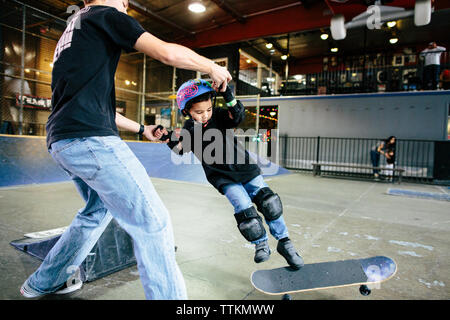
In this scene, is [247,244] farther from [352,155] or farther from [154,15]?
[154,15]

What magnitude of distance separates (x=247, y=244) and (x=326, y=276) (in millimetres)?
919

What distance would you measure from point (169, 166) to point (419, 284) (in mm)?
6336

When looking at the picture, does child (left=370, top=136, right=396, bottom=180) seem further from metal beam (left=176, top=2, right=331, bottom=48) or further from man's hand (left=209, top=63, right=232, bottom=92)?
man's hand (left=209, top=63, right=232, bottom=92)

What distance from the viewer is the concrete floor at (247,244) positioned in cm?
167

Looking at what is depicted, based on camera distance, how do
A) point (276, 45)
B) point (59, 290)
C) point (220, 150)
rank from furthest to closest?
point (276, 45)
point (220, 150)
point (59, 290)

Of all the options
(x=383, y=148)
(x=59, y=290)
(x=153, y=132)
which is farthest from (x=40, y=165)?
(x=383, y=148)

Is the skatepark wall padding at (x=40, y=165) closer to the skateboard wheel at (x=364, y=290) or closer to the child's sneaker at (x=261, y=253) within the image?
the child's sneaker at (x=261, y=253)

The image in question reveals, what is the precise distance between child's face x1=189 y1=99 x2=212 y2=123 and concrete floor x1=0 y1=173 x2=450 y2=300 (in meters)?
1.12

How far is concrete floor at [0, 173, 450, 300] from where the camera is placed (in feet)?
5.46

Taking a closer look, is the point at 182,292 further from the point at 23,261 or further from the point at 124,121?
the point at 23,261

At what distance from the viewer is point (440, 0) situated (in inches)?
319

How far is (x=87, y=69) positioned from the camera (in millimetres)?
1091

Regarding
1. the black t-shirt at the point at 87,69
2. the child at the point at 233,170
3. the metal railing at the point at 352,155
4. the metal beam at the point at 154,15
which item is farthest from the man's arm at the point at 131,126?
the metal beam at the point at 154,15

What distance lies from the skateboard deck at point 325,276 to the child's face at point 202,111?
1.10m
